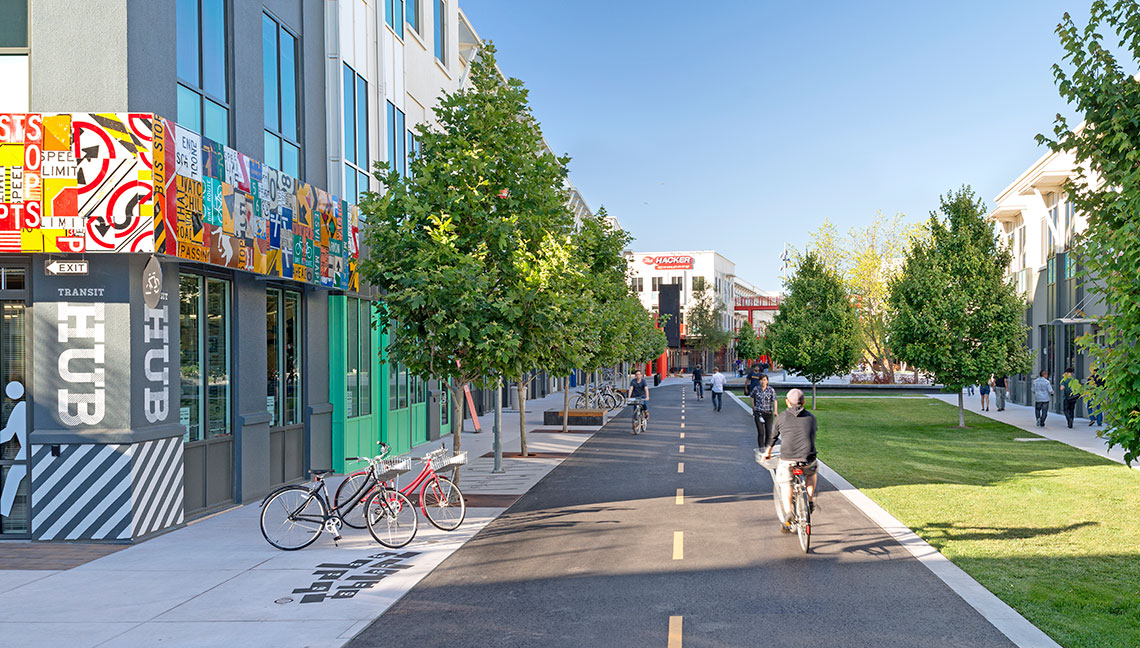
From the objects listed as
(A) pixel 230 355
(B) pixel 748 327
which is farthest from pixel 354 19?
(B) pixel 748 327

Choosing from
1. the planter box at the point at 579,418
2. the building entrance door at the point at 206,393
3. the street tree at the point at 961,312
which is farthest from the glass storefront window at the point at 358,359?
the street tree at the point at 961,312

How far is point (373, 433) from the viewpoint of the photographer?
2038 centimetres

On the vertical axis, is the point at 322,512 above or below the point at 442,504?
above

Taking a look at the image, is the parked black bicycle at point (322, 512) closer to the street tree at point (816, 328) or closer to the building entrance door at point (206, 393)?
the building entrance door at point (206, 393)

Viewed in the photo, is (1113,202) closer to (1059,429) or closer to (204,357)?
(204,357)

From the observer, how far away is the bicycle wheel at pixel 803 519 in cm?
1051

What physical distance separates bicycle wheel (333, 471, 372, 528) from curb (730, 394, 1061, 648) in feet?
22.4

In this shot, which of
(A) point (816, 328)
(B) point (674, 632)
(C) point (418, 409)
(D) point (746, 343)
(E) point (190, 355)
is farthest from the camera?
(D) point (746, 343)

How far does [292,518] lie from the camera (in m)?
11.0

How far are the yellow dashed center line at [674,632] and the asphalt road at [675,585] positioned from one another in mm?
31

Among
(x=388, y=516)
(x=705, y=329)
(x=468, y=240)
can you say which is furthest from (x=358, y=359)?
(x=705, y=329)

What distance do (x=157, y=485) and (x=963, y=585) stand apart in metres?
9.91

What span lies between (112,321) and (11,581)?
3312mm

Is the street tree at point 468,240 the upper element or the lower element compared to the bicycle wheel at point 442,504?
upper
